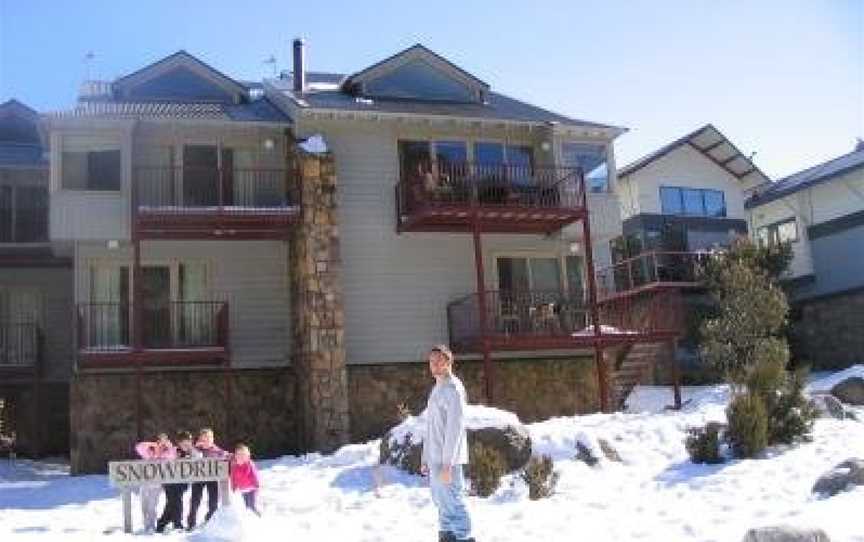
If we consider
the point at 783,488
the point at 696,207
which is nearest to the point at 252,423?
the point at 783,488

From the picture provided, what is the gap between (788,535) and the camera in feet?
25.3

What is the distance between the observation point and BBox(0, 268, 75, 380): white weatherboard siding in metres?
28.1

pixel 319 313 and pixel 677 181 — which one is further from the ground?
pixel 677 181

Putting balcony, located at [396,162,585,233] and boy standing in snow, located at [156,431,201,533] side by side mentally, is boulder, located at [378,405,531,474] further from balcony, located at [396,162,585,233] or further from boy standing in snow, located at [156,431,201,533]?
balcony, located at [396,162,585,233]

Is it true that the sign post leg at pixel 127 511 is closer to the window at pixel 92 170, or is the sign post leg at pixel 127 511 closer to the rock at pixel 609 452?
the rock at pixel 609 452

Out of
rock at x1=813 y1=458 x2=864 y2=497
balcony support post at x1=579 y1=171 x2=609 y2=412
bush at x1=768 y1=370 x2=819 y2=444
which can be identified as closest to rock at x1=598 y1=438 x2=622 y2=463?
bush at x1=768 y1=370 x2=819 y2=444

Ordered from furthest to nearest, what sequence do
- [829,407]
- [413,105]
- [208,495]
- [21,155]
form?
[21,155] < [413,105] < [829,407] < [208,495]

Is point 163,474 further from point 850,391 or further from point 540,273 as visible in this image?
point 850,391

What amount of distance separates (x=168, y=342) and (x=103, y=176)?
14.2ft

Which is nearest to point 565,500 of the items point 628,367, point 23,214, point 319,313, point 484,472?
point 484,472

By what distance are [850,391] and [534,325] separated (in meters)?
8.03

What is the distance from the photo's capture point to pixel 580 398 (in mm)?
26312

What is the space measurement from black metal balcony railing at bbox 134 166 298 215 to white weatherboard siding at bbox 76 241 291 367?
3.35 feet

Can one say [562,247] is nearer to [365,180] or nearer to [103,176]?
[365,180]
